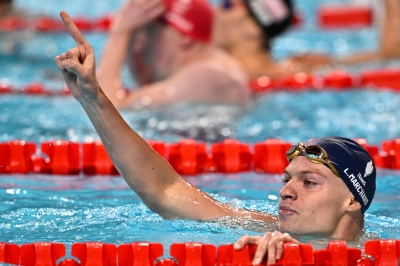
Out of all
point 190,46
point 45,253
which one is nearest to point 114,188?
point 45,253

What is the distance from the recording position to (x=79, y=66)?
2344 mm

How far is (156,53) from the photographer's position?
492cm

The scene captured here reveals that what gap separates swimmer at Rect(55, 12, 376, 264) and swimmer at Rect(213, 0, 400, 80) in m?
3.47

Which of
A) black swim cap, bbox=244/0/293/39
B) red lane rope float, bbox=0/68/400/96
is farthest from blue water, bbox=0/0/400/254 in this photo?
black swim cap, bbox=244/0/293/39

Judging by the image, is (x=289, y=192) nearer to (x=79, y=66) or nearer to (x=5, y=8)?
(x=79, y=66)

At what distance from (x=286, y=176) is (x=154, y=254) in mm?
567

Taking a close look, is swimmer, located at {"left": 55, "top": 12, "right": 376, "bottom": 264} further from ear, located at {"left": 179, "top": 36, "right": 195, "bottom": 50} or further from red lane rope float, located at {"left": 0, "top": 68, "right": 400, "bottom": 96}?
red lane rope float, located at {"left": 0, "top": 68, "right": 400, "bottom": 96}

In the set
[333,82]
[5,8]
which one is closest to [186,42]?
[333,82]

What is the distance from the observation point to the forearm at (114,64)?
470cm

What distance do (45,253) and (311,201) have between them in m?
0.89

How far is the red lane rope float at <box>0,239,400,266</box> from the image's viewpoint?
2355 mm

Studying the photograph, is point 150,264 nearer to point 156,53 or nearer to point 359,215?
point 359,215

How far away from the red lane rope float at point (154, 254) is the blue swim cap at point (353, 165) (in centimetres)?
27

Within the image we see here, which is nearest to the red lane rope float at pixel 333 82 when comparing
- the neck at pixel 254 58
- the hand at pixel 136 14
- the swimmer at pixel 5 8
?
the neck at pixel 254 58
